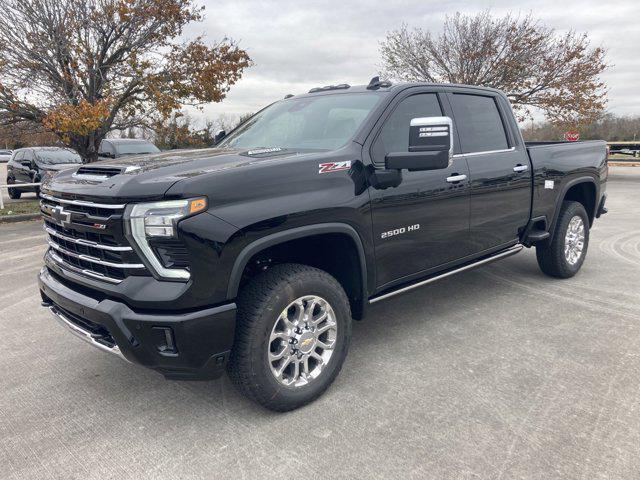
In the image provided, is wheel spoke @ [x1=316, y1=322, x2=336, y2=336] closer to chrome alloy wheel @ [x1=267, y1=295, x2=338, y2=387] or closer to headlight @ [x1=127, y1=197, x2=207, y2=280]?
chrome alloy wheel @ [x1=267, y1=295, x2=338, y2=387]

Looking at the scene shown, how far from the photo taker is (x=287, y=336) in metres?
2.87

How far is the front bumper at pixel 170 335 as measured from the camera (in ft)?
8.07

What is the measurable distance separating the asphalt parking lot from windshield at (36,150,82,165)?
1033cm

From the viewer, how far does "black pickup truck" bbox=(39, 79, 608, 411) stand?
248 cm

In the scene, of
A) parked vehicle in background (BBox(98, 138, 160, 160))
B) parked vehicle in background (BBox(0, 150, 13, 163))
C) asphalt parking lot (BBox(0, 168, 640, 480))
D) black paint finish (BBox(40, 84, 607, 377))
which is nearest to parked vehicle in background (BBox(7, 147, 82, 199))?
parked vehicle in background (BBox(98, 138, 160, 160))

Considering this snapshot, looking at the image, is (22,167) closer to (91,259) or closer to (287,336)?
(91,259)

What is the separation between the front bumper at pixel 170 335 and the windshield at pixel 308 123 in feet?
4.70

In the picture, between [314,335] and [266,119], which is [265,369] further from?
[266,119]

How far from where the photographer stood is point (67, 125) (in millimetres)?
10297

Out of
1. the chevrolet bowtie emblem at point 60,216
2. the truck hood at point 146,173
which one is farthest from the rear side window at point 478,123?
the chevrolet bowtie emblem at point 60,216

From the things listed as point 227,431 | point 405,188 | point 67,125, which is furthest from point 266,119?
point 67,125

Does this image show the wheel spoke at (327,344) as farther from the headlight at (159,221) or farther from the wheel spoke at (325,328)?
the headlight at (159,221)

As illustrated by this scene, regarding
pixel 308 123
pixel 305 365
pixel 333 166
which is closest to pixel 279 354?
pixel 305 365

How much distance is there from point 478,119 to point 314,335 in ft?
8.48
